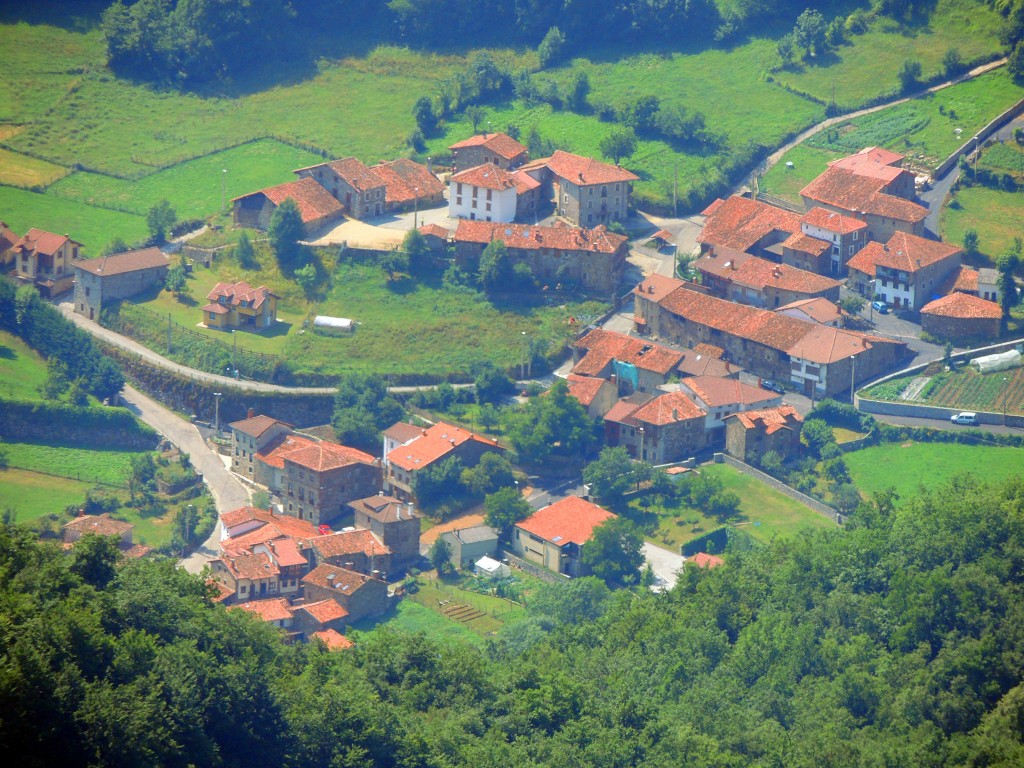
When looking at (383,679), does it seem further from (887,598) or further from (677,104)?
(677,104)

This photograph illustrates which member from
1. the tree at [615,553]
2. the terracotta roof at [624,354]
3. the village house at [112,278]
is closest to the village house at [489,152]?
the terracotta roof at [624,354]

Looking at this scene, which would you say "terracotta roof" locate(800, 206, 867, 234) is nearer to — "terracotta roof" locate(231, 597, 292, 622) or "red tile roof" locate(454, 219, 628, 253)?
"red tile roof" locate(454, 219, 628, 253)

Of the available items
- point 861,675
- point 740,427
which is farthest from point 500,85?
point 861,675

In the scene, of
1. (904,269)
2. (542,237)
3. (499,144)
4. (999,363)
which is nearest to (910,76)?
(904,269)

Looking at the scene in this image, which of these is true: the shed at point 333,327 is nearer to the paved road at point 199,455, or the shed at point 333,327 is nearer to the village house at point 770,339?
the paved road at point 199,455

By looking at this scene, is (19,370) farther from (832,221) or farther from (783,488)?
(832,221)

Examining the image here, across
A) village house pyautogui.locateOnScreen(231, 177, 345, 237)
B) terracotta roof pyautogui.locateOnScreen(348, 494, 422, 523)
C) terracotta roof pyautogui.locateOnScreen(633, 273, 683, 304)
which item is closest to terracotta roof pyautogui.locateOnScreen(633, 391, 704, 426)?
terracotta roof pyautogui.locateOnScreen(633, 273, 683, 304)
